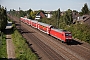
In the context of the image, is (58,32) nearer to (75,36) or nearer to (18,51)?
(75,36)

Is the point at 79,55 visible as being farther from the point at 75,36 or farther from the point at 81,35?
the point at 75,36

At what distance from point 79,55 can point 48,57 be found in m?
5.17

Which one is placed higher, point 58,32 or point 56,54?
point 58,32

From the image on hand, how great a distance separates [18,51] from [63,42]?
12479 millimetres

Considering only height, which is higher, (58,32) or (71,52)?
(58,32)

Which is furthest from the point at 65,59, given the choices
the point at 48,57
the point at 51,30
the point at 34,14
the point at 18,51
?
the point at 34,14

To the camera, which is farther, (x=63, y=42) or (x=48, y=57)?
(x=63, y=42)

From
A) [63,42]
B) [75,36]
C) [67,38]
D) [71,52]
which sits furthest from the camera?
[75,36]

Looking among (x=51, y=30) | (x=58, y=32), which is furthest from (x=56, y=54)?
(x=51, y=30)

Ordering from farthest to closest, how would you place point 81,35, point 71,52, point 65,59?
point 81,35, point 71,52, point 65,59

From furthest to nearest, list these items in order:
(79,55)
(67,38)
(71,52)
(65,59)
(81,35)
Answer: (81,35) → (67,38) → (71,52) → (79,55) → (65,59)

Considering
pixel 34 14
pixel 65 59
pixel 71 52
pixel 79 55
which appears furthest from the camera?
pixel 34 14

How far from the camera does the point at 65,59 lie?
28.0 m

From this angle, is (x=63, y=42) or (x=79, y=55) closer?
(x=79, y=55)
